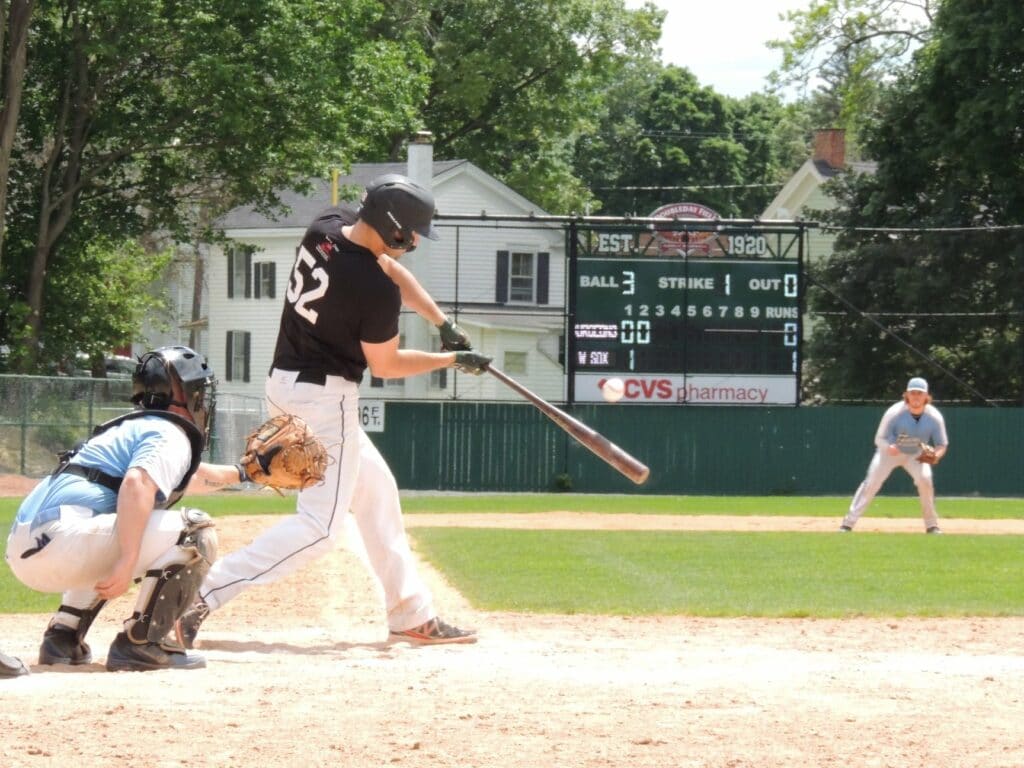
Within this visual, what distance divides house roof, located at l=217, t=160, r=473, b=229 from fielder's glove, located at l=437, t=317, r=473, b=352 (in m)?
36.8

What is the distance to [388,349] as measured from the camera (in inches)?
279

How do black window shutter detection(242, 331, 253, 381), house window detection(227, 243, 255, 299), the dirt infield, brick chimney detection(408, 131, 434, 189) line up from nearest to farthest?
the dirt infield → brick chimney detection(408, 131, 434, 189) → house window detection(227, 243, 255, 299) → black window shutter detection(242, 331, 253, 381)

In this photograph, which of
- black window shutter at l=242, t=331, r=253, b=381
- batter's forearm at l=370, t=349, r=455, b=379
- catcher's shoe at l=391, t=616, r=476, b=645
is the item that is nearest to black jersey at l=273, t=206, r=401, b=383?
batter's forearm at l=370, t=349, r=455, b=379

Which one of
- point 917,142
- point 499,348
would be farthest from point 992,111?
point 499,348

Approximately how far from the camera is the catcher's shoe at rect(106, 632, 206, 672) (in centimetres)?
644

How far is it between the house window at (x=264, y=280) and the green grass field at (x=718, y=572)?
27045mm

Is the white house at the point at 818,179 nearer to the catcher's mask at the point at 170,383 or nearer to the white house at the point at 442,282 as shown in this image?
the white house at the point at 442,282

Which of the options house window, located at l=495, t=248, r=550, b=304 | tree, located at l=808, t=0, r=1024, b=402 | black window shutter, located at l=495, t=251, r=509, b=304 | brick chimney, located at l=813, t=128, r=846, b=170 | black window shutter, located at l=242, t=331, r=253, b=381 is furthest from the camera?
brick chimney, located at l=813, t=128, r=846, b=170

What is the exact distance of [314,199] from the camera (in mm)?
47438

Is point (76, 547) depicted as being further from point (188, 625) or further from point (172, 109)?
point (172, 109)

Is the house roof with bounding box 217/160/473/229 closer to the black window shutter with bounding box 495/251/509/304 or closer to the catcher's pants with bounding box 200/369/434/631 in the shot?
the black window shutter with bounding box 495/251/509/304

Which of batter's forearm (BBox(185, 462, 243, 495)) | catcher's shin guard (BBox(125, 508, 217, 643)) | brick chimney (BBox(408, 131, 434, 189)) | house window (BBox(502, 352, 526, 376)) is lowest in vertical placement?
catcher's shin guard (BBox(125, 508, 217, 643))

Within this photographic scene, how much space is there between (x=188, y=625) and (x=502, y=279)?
3372 centimetres

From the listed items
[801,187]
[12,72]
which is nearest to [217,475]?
[12,72]
